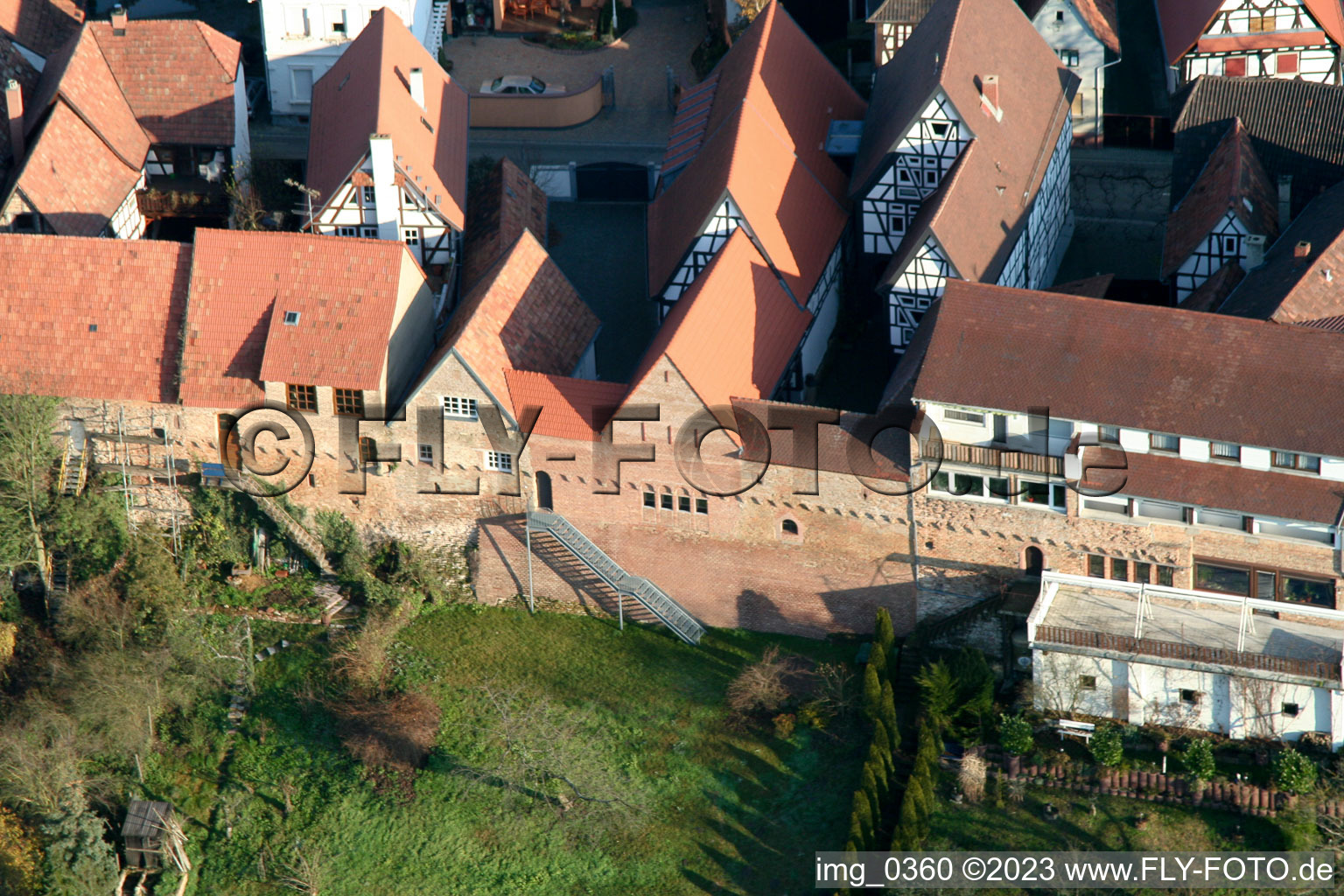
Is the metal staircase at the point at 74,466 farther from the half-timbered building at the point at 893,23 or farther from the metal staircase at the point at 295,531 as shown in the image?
the half-timbered building at the point at 893,23

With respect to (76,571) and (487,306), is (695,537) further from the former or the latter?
(76,571)

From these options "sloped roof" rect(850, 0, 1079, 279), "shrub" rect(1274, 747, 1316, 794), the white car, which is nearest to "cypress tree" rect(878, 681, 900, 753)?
"shrub" rect(1274, 747, 1316, 794)

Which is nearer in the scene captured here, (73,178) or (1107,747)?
(1107,747)

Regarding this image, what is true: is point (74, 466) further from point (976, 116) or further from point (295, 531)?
point (976, 116)

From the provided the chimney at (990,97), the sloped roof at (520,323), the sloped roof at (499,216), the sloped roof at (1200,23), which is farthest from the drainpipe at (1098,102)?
the sloped roof at (520,323)

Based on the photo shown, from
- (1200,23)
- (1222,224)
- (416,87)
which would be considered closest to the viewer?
(1222,224)

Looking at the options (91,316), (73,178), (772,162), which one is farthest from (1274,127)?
(73,178)
